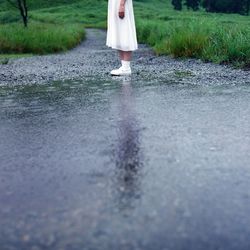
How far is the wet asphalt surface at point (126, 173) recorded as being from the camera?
1847mm

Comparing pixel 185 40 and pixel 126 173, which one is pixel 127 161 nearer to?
pixel 126 173

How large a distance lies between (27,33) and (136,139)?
Result: 12.7 meters

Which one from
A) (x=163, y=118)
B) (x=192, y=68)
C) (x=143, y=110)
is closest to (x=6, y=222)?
(x=163, y=118)

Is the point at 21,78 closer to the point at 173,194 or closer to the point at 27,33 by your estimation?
the point at 173,194

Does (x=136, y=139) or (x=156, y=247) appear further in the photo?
(x=136, y=139)

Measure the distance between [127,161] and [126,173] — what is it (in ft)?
0.76

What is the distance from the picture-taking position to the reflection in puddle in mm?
2199

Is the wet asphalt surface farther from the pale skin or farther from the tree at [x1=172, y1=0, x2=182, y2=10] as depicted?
the tree at [x1=172, y1=0, x2=182, y2=10]

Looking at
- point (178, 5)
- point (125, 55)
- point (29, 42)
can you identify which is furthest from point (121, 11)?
point (178, 5)

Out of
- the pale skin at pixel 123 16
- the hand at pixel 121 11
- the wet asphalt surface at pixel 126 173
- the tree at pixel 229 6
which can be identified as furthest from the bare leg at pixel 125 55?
the tree at pixel 229 6

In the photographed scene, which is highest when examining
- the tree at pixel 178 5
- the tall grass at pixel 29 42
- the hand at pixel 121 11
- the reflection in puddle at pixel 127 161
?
the hand at pixel 121 11

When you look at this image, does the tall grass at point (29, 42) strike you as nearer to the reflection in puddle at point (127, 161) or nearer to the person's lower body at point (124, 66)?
the person's lower body at point (124, 66)

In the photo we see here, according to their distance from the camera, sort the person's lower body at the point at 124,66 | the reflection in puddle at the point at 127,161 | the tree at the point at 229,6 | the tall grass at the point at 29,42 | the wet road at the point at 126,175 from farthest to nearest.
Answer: the tree at the point at 229,6 < the tall grass at the point at 29,42 < the person's lower body at the point at 124,66 < the reflection in puddle at the point at 127,161 < the wet road at the point at 126,175

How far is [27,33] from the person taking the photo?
50.3ft
